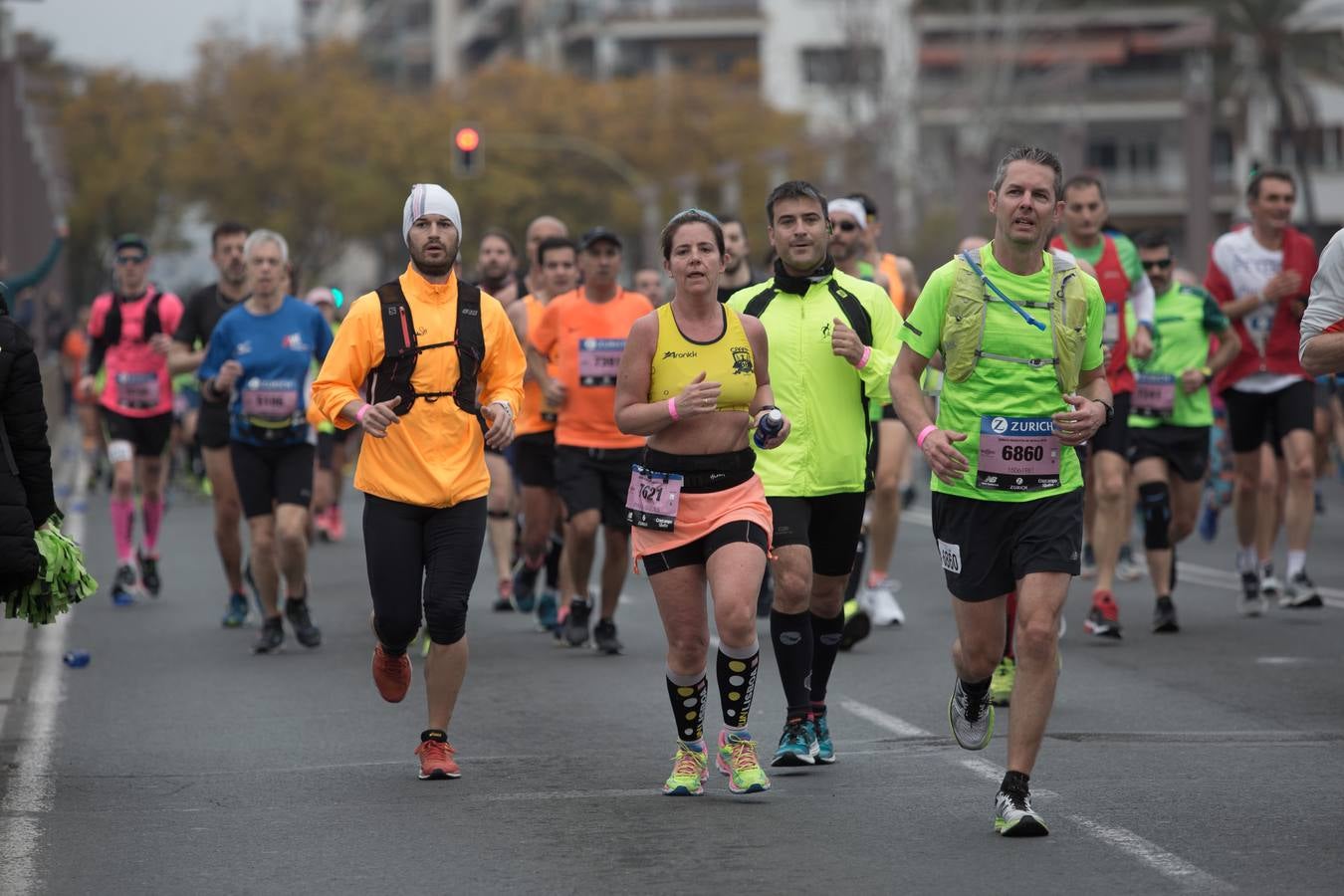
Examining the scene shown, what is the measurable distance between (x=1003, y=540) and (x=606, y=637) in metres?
5.28

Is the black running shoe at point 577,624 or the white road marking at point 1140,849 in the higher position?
the white road marking at point 1140,849

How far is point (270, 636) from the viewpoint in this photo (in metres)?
13.1

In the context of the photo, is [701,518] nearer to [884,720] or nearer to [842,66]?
[884,720]

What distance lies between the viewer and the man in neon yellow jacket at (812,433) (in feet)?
29.0

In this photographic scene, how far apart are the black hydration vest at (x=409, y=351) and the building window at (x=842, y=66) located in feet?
191

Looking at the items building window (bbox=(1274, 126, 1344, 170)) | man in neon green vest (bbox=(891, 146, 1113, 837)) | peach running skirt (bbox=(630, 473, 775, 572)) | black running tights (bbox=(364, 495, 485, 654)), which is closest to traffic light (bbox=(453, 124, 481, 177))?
black running tights (bbox=(364, 495, 485, 654))

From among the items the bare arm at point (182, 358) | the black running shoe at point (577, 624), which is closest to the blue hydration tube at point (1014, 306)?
the black running shoe at point (577, 624)

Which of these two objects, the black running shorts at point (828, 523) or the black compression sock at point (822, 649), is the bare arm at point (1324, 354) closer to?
the black running shorts at point (828, 523)

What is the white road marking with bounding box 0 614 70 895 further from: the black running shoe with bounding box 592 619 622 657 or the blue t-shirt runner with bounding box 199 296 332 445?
the black running shoe with bounding box 592 619 622 657

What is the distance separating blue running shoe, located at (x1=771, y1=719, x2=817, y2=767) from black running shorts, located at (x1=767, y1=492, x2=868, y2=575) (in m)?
0.63

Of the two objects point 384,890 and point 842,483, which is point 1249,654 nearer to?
point 842,483

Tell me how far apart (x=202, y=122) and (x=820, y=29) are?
3071 centimetres

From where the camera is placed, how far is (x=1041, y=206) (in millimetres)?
7719

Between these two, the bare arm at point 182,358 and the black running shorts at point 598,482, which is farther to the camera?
the bare arm at point 182,358
